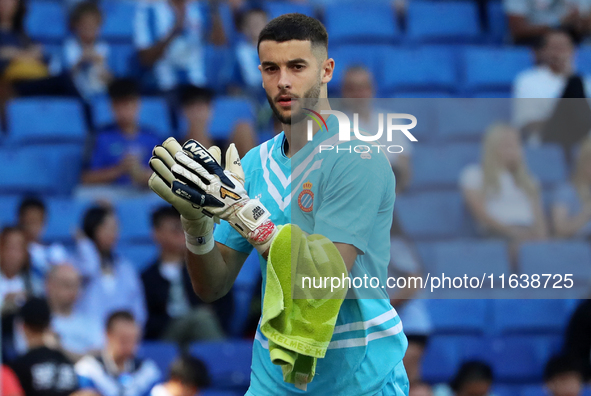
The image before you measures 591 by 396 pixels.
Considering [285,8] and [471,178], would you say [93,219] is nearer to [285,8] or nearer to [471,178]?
[471,178]

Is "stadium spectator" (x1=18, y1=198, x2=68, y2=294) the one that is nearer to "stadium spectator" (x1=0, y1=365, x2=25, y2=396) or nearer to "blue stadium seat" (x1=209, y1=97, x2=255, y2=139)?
"stadium spectator" (x1=0, y1=365, x2=25, y2=396)

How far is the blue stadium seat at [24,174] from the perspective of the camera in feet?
21.4

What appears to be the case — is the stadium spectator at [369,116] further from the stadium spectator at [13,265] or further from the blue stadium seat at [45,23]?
the blue stadium seat at [45,23]

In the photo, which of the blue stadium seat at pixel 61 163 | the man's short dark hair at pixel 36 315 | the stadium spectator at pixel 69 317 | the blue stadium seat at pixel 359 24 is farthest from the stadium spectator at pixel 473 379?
the blue stadium seat at pixel 359 24

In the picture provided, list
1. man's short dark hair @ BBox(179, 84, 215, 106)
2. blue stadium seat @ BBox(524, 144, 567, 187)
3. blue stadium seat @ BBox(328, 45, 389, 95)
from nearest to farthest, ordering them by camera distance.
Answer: blue stadium seat @ BBox(524, 144, 567, 187)
man's short dark hair @ BBox(179, 84, 215, 106)
blue stadium seat @ BBox(328, 45, 389, 95)

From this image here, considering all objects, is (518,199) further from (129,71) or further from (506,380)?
(129,71)

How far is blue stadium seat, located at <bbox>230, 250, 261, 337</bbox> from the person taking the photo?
227 inches

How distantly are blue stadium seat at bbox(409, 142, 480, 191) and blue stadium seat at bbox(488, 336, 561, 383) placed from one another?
1.79 meters

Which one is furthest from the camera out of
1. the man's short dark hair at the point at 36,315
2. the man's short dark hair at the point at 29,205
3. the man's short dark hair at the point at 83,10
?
the man's short dark hair at the point at 83,10

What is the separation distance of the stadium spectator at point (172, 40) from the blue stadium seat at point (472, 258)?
426cm

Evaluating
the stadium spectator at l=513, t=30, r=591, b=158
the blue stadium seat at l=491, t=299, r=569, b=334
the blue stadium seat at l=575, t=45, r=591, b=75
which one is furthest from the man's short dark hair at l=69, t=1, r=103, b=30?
the blue stadium seat at l=575, t=45, r=591, b=75

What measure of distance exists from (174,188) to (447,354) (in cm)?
361

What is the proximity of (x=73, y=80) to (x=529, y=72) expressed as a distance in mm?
3937

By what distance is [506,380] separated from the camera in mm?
5625
